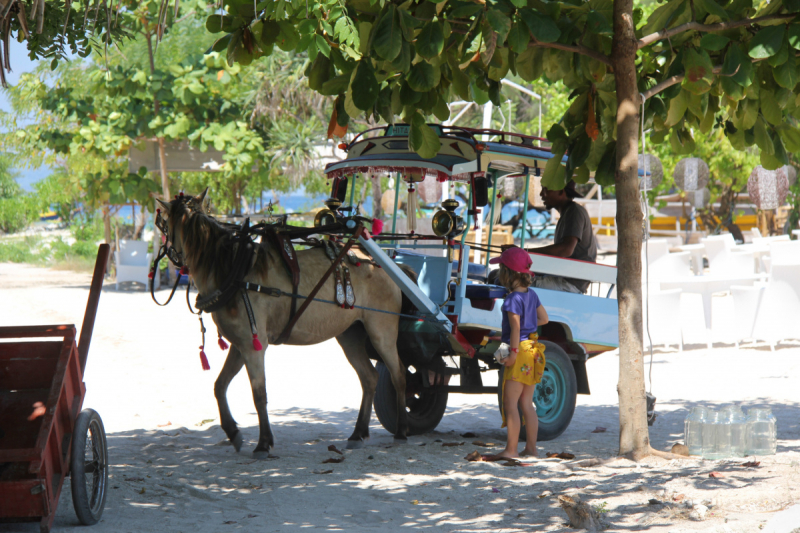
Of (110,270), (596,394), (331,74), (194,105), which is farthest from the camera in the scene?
(110,270)

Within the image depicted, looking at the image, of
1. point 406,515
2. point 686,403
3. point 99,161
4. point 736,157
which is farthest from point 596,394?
point 736,157

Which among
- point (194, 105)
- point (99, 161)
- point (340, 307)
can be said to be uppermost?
point (194, 105)

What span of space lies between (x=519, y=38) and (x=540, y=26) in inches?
5.6

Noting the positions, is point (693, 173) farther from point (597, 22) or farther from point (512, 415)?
point (597, 22)

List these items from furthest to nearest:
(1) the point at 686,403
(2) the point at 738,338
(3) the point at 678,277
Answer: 1. (3) the point at 678,277
2. (2) the point at 738,338
3. (1) the point at 686,403

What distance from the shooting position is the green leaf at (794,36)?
507cm

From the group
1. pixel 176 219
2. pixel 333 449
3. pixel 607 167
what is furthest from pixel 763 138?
pixel 176 219

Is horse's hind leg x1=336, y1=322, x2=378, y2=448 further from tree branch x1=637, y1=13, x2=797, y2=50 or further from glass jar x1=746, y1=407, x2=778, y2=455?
tree branch x1=637, y1=13, x2=797, y2=50

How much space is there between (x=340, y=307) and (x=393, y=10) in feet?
9.69

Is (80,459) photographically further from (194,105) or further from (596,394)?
(194,105)

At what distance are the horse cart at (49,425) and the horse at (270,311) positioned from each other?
1.35 metres

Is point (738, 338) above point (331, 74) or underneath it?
underneath

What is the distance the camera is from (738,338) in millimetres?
11945

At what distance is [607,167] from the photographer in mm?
6402
